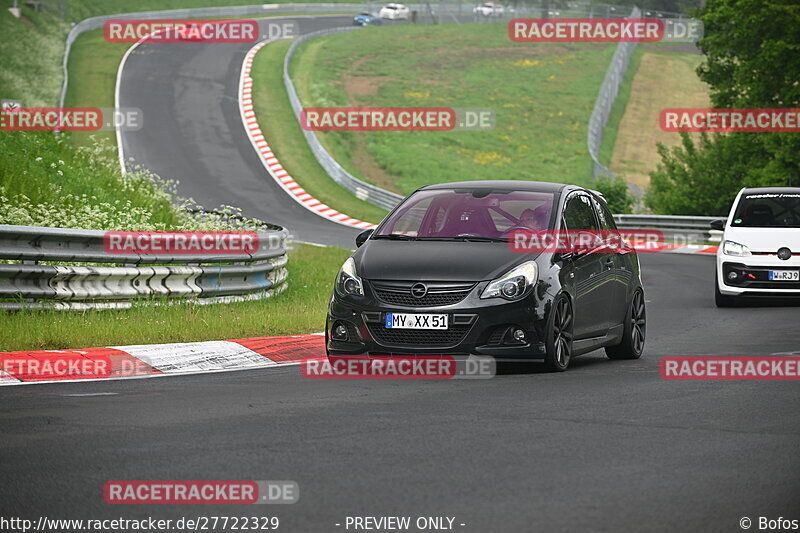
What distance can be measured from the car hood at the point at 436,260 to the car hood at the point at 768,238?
9251 millimetres

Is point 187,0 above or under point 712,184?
above

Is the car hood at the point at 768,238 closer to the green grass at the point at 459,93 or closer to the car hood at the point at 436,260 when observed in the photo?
the car hood at the point at 436,260

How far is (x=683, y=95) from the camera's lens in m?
75.4

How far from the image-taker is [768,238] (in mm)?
19969

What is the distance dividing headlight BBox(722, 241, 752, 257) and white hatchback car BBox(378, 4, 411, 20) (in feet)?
250

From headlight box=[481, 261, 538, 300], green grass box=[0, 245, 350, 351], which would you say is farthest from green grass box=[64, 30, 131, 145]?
headlight box=[481, 261, 538, 300]

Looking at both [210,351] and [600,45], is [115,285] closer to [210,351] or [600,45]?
[210,351]

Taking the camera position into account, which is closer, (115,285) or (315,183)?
(115,285)

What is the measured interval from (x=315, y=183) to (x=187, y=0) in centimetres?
5250

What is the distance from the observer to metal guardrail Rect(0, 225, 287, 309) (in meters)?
13.2

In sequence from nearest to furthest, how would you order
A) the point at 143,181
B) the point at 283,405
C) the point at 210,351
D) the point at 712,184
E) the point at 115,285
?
the point at 283,405 < the point at 210,351 < the point at 115,285 < the point at 143,181 < the point at 712,184

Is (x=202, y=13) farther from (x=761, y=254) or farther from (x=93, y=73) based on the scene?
(x=761, y=254)

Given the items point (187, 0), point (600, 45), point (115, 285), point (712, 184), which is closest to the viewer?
point (115, 285)

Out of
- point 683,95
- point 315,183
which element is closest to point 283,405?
point 315,183
